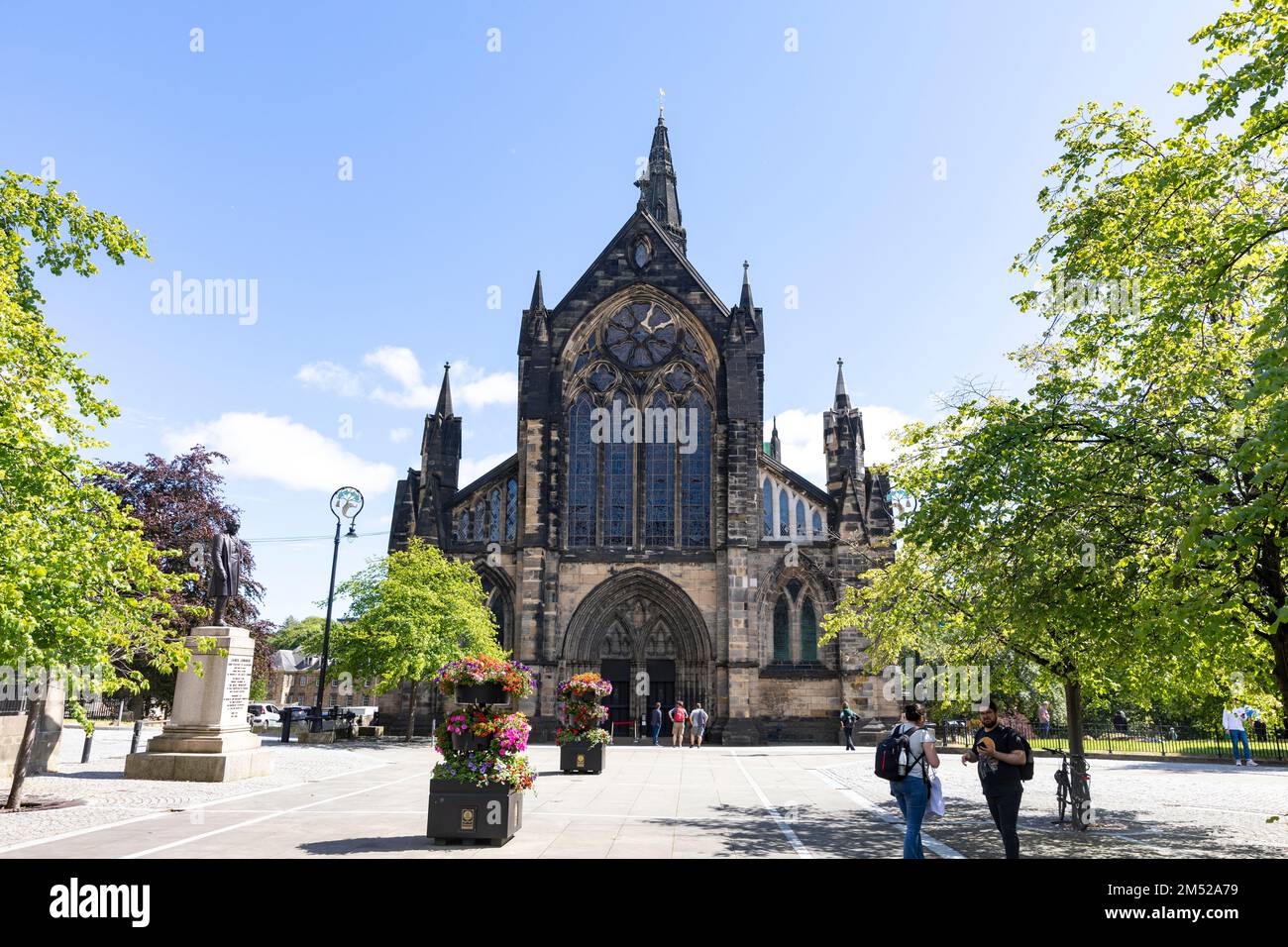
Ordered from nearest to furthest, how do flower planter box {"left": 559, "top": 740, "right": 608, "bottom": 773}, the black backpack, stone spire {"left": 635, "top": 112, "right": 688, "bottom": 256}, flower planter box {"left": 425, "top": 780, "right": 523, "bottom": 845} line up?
the black backpack < flower planter box {"left": 425, "top": 780, "right": 523, "bottom": 845} < flower planter box {"left": 559, "top": 740, "right": 608, "bottom": 773} < stone spire {"left": 635, "top": 112, "right": 688, "bottom": 256}

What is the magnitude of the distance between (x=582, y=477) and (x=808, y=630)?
424 inches

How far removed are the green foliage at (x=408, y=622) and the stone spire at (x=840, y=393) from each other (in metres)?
16.5

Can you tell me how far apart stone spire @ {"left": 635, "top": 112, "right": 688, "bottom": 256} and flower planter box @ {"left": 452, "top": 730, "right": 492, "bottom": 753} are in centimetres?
4701

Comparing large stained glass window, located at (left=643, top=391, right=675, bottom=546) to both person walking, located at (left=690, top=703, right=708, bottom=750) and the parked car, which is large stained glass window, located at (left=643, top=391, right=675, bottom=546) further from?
the parked car

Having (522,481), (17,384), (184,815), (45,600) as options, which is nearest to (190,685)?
(184,815)

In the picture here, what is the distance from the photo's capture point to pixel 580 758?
1916 centimetres

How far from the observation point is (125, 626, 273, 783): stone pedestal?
15.3 metres

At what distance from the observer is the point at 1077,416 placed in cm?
1056

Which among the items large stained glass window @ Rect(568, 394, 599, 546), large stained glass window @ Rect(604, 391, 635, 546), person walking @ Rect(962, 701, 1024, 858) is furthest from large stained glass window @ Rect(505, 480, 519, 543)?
person walking @ Rect(962, 701, 1024, 858)

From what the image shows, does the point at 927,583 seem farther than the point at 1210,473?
Yes

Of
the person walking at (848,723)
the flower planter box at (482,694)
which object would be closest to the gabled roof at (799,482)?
the person walking at (848,723)

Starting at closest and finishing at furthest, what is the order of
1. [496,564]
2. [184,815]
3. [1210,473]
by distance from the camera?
1. [1210,473]
2. [184,815]
3. [496,564]
